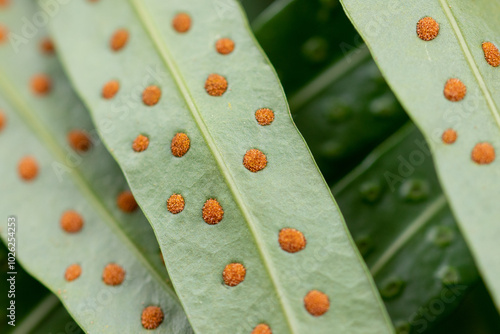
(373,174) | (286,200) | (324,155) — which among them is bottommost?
(373,174)

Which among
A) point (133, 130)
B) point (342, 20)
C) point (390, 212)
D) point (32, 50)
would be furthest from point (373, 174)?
point (32, 50)

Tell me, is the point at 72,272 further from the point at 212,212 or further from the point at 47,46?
the point at 47,46

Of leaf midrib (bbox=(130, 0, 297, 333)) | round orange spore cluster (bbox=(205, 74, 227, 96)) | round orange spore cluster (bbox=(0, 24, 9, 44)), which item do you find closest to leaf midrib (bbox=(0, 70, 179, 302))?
round orange spore cluster (bbox=(0, 24, 9, 44))

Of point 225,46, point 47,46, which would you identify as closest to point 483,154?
point 225,46

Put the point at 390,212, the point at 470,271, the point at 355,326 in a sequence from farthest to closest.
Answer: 1. the point at 390,212
2. the point at 470,271
3. the point at 355,326

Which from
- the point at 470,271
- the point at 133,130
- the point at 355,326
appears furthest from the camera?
the point at 470,271

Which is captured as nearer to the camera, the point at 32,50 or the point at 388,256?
the point at 388,256

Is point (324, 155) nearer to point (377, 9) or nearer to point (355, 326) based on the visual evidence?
point (377, 9)

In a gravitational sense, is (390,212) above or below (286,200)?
below
